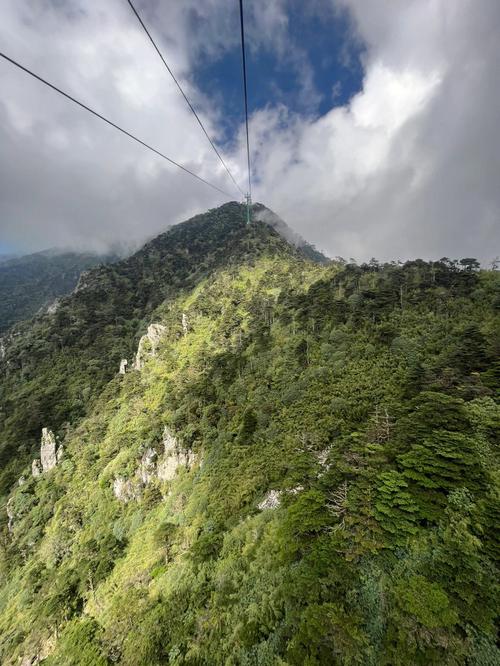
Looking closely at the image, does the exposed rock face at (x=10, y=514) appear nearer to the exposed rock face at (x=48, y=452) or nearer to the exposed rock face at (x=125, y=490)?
the exposed rock face at (x=48, y=452)

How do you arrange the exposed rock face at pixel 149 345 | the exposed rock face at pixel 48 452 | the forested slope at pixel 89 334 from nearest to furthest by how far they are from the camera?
the exposed rock face at pixel 48 452
the forested slope at pixel 89 334
the exposed rock face at pixel 149 345

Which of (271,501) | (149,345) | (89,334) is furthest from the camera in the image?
(89,334)

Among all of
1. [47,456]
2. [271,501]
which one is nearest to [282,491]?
[271,501]

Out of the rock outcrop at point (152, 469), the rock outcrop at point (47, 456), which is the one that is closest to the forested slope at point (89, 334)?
the rock outcrop at point (47, 456)

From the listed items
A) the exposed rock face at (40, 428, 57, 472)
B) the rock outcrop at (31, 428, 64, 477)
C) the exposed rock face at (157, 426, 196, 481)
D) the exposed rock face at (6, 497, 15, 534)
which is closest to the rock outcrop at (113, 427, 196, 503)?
the exposed rock face at (157, 426, 196, 481)

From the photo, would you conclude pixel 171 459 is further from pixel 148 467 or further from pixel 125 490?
pixel 125 490

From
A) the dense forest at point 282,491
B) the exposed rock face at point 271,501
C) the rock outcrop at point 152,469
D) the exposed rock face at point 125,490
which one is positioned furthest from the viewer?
the exposed rock face at point 125,490

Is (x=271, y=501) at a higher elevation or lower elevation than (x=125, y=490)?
higher
